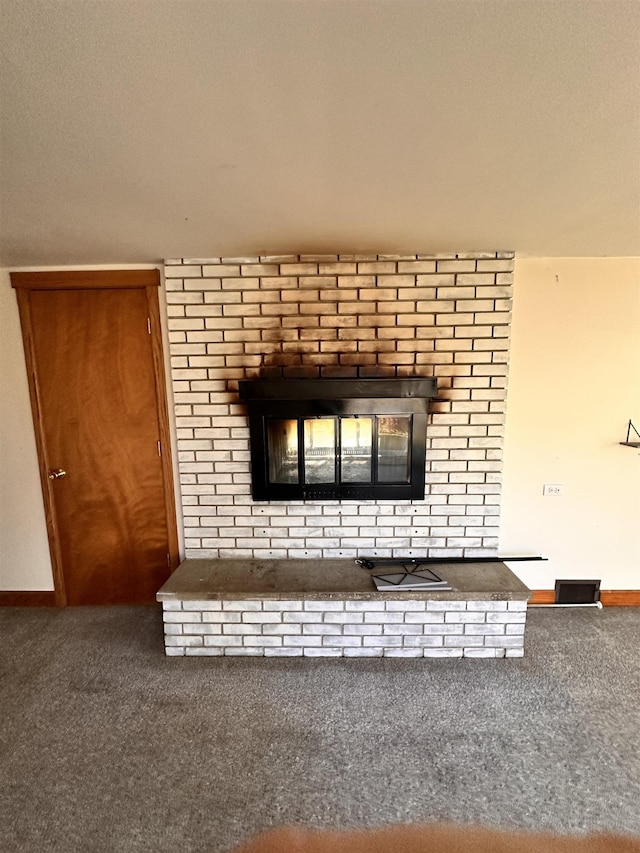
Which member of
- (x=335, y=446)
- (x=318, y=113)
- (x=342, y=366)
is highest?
(x=318, y=113)

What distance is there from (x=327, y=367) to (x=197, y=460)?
100 centimetres

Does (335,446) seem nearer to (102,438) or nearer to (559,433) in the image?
(559,433)

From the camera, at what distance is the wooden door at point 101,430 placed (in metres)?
2.52

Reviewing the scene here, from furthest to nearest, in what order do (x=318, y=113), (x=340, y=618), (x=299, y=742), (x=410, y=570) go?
(x=410, y=570), (x=340, y=618), (x=299, y=742), (x=318, y=113)

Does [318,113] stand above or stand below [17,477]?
above

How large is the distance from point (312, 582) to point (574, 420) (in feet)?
6.36

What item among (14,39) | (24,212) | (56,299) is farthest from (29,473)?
(14,39)

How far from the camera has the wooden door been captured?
252 cm

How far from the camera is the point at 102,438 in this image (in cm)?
265

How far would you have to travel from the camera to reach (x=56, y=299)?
2521 mm

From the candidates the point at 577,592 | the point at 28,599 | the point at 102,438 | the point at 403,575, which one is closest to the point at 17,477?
the point at 102,438

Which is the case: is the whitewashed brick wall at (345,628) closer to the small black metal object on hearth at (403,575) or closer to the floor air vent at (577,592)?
the small black metal object on hearth at (403,575)

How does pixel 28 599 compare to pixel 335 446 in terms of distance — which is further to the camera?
pixel 28 599

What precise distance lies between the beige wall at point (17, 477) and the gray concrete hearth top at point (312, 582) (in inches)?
19.1
